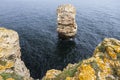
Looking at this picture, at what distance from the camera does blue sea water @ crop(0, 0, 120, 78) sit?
4456cm

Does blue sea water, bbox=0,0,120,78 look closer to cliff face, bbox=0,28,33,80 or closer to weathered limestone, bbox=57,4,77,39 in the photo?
weathered limestone, bbox=57,4,77,39

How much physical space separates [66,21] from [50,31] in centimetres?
770

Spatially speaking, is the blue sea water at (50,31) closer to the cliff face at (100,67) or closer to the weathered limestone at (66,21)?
the weathered limestone at (66,21)

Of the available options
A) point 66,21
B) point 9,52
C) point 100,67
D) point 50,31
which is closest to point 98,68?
point 100,67

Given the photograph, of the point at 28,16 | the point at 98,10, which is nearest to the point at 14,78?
the point at 28,16

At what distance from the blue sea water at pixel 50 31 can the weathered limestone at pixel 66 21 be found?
107 inches

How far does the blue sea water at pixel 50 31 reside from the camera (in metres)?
44.6

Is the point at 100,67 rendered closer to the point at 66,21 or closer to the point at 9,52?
the point at 9,52

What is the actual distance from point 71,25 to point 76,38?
467 centimetres

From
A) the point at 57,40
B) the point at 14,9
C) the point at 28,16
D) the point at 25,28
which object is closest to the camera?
the point at 57,40

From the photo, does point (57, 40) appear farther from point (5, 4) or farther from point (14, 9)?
point (5, 4)

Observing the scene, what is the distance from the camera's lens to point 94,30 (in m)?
64.4

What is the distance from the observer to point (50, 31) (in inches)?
2443

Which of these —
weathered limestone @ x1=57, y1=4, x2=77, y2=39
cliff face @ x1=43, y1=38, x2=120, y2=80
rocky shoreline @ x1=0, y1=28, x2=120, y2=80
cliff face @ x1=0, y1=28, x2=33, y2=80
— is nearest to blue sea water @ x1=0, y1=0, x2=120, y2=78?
weathered limestone @ x1=57, y1=4, x2=77, y2=39
